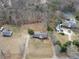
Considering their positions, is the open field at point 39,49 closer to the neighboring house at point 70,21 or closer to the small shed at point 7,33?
the small shed at point 7,33

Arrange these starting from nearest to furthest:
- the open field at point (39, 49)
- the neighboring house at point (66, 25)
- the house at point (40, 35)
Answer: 1. the open field at point (39, 49)
2. the house at point (40, 35)
3. the neighboring house at point (66, 25)

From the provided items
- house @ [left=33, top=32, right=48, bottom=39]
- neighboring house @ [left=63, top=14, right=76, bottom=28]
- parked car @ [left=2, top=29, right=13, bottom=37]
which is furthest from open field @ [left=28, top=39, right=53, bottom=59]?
neighboring house @ [left=63, top=14, right=76, bottom=28]

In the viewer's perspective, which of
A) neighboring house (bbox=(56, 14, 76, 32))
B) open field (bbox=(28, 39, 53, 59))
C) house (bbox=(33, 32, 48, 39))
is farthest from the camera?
neighboring house (bbox=(56, 14, 76, 32))

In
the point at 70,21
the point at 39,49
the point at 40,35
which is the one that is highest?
the point at 70,21

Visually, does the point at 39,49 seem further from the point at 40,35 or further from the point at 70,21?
the point at 70,21

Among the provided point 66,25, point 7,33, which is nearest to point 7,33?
point 7,33

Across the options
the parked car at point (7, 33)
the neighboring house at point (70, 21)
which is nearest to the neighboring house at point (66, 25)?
the neighboring house at point (70, 21)

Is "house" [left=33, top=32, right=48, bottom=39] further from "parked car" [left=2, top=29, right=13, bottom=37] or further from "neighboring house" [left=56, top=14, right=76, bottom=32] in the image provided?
"parked car" [left=2, top=29, right=13, bottom=37]

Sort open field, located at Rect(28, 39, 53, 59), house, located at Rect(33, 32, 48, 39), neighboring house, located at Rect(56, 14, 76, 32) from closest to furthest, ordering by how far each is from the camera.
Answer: open field, located at Rect(28, 39, 53, 59)
house, located at Rect(33, 32, 48, 39)
neighboring house, located at Rect(56, 14, 76, 32)

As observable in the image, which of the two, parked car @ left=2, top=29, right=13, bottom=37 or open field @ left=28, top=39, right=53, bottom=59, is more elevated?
parked car @ left=2, top=29, right=13, bottom=37
